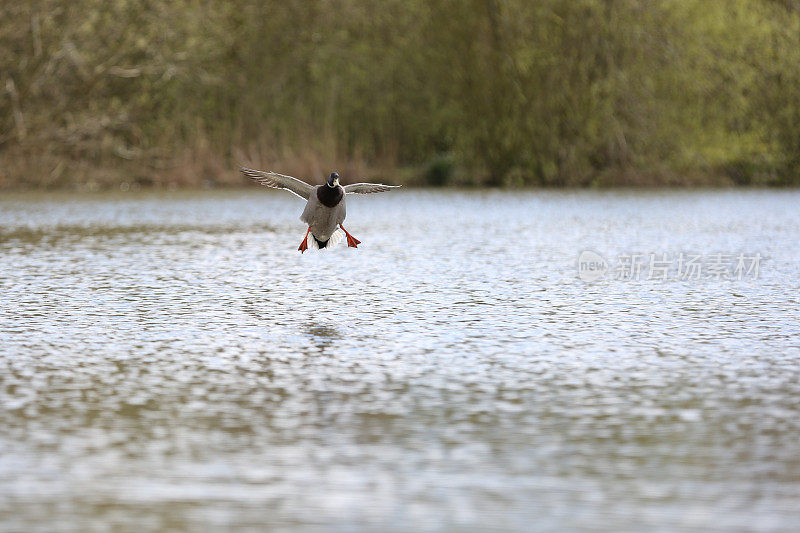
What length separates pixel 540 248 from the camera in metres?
20.3

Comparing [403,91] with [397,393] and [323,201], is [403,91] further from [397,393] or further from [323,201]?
[397,393]

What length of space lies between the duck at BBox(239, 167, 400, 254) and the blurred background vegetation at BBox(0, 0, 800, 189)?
83.6ft

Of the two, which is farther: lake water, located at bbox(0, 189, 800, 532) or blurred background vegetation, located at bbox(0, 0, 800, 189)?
blurred background vegetation, located at bbox(0, 0, 800, 189)

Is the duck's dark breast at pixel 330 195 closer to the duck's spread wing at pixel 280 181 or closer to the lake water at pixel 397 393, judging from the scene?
the duck's spread wing at pixel 280 181

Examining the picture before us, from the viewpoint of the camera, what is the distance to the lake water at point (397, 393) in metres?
5.90

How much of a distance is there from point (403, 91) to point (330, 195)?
30840 millimetres

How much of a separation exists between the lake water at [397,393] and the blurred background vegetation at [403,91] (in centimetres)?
2129

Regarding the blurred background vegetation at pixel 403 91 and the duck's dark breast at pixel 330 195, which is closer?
the duck's dark breast at pixel 330 195

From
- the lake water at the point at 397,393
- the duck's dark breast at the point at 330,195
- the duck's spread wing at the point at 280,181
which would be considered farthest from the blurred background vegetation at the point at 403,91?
the duck's dark breast at the point at 330,195

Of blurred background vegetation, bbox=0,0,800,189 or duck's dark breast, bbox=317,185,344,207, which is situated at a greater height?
blurred background vegetation, bbox=0,0,800,189

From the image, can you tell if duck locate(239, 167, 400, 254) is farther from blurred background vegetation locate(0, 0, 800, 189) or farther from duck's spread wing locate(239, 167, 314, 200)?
blurred background vegetation locate(0, 0, 800, 189)

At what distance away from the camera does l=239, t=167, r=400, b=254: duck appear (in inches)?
541

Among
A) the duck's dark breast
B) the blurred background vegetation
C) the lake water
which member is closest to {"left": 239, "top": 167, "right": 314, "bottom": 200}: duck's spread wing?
the duck's dark breast

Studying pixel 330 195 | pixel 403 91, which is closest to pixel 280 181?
pixel 330 195
